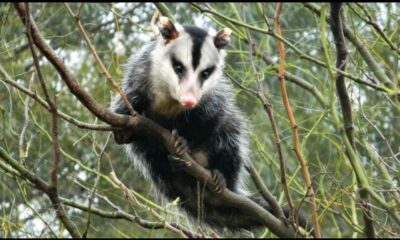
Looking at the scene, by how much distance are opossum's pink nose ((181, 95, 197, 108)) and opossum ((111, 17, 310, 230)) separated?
0.18ft

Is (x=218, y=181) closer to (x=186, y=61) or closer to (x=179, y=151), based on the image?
(x=179, y=151)

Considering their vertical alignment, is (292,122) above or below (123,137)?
above

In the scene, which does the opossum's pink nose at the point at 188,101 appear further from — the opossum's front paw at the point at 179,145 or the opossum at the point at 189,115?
the opossum's front paw at the point at 179,145

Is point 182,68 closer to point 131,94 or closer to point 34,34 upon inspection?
point 131,94

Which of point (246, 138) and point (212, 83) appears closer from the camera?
point (212, 83)

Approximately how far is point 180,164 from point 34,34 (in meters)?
1.12

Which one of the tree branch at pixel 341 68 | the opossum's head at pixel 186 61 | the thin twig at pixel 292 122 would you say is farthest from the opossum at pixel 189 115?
the tree branch at pixel 341 68

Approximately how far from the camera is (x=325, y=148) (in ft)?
20.8

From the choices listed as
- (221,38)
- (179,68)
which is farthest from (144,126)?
(221,38)

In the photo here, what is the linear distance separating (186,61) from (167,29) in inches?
9.8

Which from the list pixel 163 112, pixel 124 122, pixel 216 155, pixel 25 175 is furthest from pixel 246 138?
pixel 25 175

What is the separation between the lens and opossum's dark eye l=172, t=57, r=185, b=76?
320 cm

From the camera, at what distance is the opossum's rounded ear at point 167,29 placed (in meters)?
3.36

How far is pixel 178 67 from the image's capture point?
10.6ft
